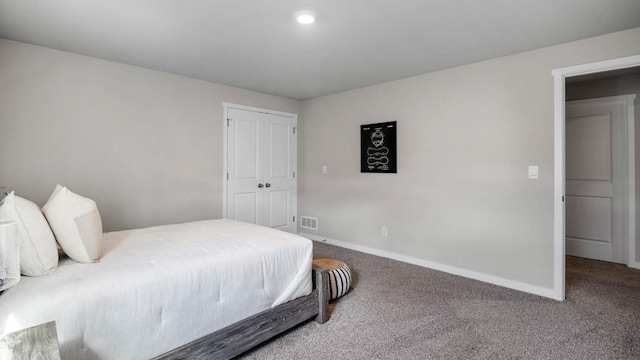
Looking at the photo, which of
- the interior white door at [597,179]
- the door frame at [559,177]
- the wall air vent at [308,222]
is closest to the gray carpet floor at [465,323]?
the door frame at [559,177]

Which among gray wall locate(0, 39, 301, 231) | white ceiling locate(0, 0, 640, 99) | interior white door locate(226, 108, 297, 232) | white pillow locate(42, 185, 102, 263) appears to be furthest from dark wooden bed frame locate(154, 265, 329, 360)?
interior white door locate(226, 108, 297, 232)

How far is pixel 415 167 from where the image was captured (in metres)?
3.88

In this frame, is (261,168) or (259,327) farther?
(261,168)

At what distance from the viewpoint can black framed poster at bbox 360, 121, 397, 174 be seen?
4.08 metres

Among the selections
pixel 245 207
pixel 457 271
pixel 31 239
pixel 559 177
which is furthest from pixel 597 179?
pixel 31 239

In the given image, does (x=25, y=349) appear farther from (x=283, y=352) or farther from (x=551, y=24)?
(x=551, y=24)

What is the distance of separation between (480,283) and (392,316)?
4.35ft

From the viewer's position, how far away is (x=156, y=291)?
1625 mm

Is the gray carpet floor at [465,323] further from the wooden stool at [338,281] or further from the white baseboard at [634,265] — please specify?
the white baseboard at [634,265]

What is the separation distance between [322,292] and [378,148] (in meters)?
2.34

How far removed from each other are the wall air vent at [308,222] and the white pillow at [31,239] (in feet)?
12.1

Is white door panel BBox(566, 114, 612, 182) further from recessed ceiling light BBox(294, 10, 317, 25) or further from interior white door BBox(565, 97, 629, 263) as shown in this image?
recessed ceiling light BBox(294, 10, 317, 25)

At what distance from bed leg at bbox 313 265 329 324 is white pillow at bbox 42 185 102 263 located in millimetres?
1447

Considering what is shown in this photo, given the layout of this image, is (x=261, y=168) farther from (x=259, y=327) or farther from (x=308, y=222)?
(x=259, y=327)
